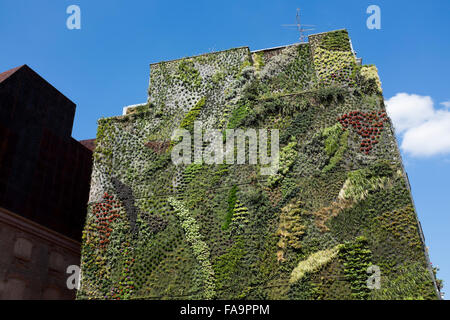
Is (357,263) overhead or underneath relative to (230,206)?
underneath

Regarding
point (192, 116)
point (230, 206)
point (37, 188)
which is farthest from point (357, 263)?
point (37, 188)

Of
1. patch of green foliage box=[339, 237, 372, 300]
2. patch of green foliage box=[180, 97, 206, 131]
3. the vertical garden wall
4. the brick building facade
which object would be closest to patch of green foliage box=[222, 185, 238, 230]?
the vertical garden wall

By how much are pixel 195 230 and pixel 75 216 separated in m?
7.33

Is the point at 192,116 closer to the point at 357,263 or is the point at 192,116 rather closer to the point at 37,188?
the point at 37,188

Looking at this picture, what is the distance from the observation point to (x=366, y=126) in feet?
55.1

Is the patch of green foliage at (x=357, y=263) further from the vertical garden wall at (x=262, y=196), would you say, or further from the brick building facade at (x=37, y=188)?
the brick building facade at (x=37, y=188)

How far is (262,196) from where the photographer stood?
54.9ft

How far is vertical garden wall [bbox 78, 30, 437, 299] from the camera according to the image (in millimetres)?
14961

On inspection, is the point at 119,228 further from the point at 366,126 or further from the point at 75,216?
the point at 366,126

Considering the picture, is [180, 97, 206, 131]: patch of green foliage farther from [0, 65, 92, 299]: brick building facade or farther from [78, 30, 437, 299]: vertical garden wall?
[0, 65, 92, 299]: brick building facade

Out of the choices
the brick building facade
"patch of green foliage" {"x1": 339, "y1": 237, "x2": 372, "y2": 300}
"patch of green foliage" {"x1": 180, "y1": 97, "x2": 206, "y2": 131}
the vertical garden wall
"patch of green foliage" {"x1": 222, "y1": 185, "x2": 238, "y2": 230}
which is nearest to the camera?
"patch of green foliage" {"x1": 339, "y1": 237, "x2": 372, "y2": 300}

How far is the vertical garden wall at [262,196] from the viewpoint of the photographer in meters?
15.0

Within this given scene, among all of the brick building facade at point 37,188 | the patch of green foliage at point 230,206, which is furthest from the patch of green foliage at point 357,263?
the brick building facade at point 37,188
